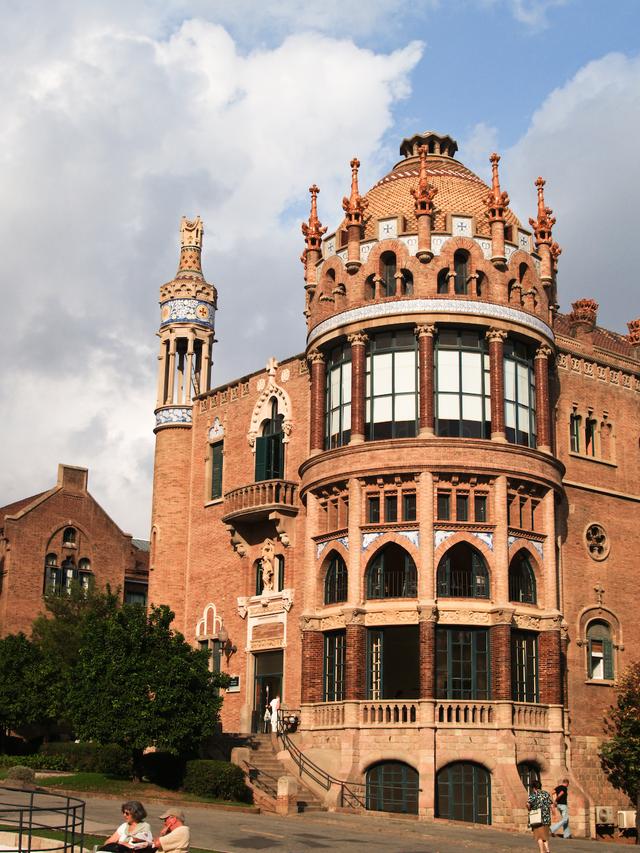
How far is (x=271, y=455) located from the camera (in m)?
43.8

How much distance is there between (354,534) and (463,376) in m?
6.11

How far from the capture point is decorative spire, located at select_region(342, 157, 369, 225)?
4050cm

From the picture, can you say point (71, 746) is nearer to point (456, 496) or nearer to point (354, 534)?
point (354, 534)

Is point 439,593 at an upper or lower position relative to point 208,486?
lower

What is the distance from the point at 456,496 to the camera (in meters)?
36.8

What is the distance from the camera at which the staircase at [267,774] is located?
3390 centimetres

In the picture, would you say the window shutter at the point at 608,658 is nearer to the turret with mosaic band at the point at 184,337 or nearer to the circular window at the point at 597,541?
the circular window at the point at 597,541

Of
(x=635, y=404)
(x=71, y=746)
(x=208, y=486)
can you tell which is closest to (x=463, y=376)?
(x=635, y=404)

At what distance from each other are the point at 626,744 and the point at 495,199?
1795 cm

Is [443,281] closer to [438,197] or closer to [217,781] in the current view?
[438,197]

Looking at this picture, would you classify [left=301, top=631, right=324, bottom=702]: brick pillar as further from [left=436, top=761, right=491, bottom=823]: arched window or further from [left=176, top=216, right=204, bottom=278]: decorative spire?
[left=176, top=216, right=204, bottom=278]: decorative spire

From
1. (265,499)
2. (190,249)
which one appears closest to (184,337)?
(190,249)

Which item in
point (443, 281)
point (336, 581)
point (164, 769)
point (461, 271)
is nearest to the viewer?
point (164, 769)

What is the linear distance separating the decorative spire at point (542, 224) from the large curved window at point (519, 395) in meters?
4.23
